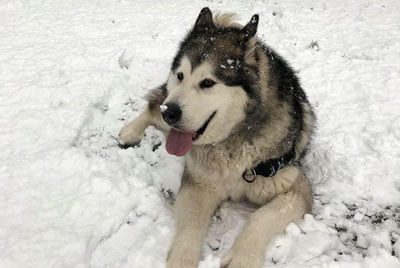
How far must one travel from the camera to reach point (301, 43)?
629 cm

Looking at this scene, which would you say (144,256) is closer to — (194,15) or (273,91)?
(273,91)

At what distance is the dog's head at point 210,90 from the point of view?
293 cm

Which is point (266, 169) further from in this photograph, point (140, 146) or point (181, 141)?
point (140, 146)

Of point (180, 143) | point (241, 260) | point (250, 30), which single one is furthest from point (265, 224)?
point (250, 30)

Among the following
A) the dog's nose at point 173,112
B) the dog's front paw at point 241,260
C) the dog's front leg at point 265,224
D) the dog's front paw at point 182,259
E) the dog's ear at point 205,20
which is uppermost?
the dog's ear at point 205,20

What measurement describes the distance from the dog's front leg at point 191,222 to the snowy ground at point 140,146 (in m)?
A: 0.12

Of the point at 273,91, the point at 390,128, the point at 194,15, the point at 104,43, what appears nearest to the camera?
the point at 273,91

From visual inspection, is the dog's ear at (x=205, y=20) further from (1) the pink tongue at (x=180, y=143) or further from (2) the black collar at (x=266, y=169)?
(2) the black collar at (x=266, y=169)

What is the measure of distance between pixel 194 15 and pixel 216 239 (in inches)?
194

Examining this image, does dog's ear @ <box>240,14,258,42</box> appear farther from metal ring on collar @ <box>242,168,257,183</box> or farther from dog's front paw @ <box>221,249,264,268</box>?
dog's front paw @ <box>221,249,264,268</box>

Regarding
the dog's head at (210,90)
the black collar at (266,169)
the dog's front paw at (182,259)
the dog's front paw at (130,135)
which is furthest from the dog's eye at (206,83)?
the dog's front paw at (130,135)

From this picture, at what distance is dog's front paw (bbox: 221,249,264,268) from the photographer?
2.85 metres

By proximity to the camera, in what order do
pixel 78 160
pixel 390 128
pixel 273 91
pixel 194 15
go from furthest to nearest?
pixel 194 15, pixel 390 128, pixel 78 160, pixel 273 91

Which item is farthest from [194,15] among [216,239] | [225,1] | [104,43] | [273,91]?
[216,239]
